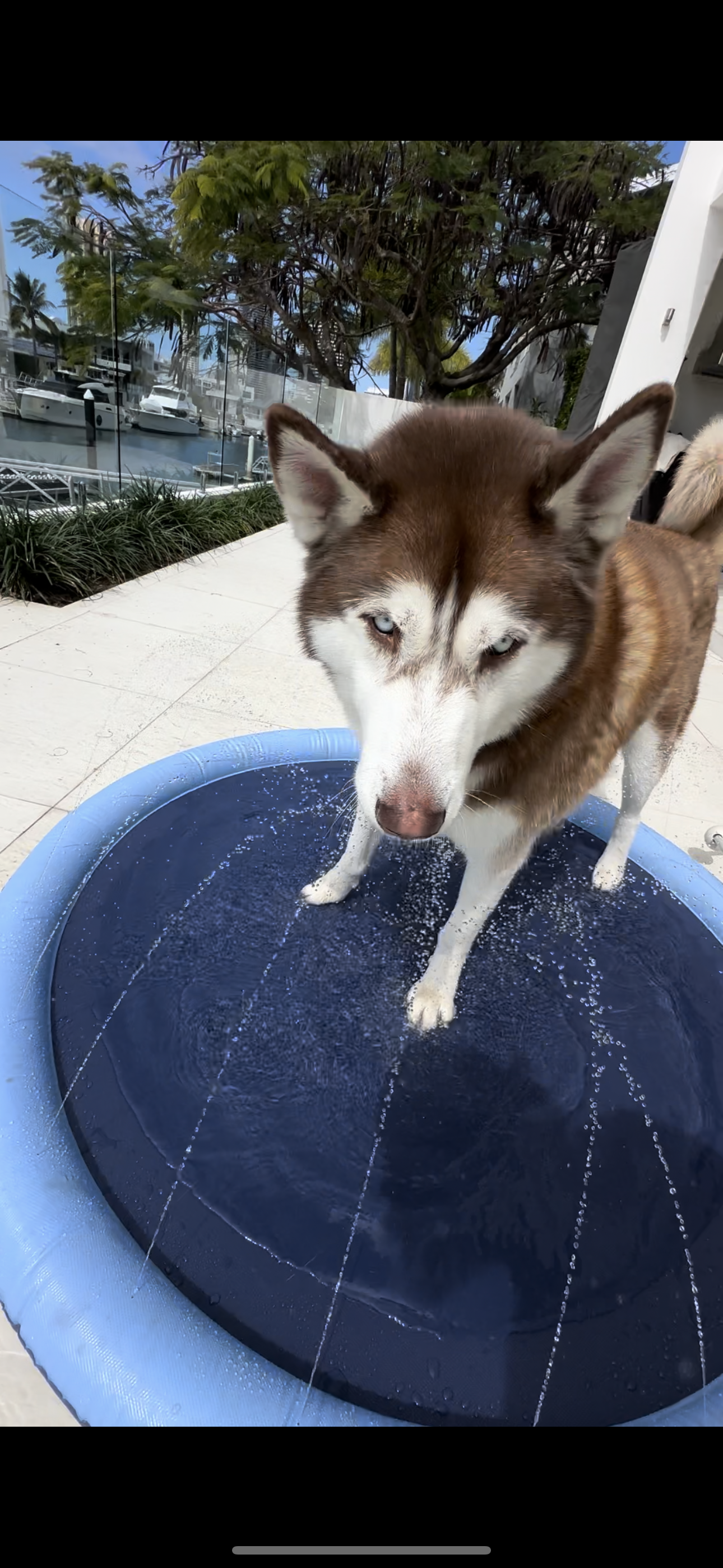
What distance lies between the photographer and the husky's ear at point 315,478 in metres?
1.48

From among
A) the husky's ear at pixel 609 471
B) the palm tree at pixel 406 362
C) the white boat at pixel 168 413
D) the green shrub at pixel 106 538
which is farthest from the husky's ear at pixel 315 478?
the palm tree at pixel 406 362

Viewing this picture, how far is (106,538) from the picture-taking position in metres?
6.29

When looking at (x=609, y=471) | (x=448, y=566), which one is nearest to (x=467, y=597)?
(x=448, y=566)

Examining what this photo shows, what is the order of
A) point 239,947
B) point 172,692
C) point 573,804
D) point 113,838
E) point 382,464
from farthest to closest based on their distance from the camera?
point 172,692, point 113,838, point 239,947, point 573,804, point 382,464

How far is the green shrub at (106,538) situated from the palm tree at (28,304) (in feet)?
5.46

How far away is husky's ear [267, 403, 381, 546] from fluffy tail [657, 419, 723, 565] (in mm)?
1837

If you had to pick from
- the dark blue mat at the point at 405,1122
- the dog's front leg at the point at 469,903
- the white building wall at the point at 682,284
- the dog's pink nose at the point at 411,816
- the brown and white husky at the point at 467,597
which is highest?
the white building wall at the point at 682,284

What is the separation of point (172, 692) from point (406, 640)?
10.7ft

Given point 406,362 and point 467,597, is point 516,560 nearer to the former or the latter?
point 467,597

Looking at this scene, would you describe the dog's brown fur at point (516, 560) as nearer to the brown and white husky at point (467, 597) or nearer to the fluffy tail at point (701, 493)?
the brown and white husky at point (467, 597)

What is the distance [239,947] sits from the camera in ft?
7.97

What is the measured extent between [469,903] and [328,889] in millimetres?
690
